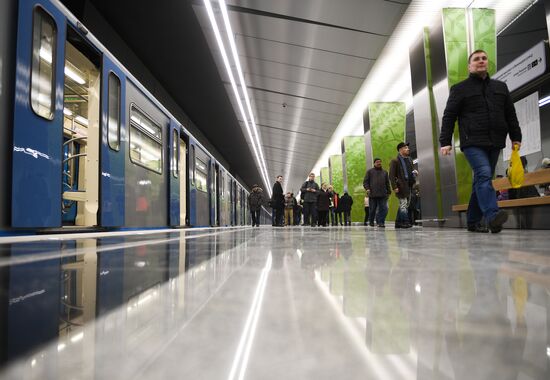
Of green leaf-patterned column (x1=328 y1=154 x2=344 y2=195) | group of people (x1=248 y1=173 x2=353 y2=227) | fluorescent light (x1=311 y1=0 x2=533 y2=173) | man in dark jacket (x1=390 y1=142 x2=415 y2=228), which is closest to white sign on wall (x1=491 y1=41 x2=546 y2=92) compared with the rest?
fluorescent light (x1=311 y1=0 x2=533 y2=173)

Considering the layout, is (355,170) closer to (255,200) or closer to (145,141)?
(255,200)

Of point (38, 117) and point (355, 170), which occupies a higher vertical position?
point (355, 170)

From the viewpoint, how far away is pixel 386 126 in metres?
11.9

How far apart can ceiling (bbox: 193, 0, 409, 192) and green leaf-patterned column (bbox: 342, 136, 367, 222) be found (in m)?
1.54

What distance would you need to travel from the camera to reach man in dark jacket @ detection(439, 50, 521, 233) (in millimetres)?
3783

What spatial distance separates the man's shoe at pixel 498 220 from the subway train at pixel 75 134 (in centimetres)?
426

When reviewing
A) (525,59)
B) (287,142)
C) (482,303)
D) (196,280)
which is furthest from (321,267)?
(287,142)

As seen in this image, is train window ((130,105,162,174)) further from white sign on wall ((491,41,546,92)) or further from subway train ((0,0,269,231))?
white sign on wall ((491,41,546,92))

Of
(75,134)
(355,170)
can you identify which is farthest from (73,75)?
(355,170)

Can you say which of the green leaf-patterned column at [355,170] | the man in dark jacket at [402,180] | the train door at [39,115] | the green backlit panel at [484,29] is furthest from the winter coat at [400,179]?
the green leaf-patterned column at [355,170]

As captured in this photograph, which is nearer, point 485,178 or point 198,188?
point 485,178

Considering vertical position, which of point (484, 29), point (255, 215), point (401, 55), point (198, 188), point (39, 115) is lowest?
point (255, 215)

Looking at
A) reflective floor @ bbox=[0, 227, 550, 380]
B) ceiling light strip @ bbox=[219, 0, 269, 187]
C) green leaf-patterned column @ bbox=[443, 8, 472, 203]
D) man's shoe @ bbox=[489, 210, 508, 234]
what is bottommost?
reflective floor @ bbox=[0, 227, 550, 380]

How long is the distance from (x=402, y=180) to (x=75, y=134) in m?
6.31
